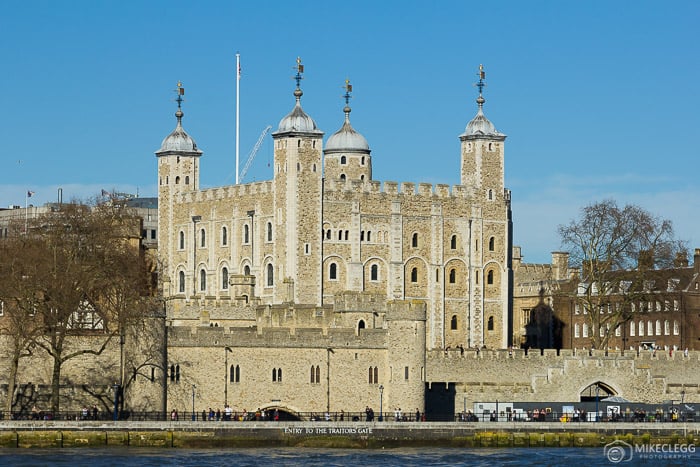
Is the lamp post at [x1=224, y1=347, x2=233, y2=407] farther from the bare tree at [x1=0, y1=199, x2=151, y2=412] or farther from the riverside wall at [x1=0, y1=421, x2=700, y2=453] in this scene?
the riverside wall at [x1=0, y1=421, x2=700, y2=453]

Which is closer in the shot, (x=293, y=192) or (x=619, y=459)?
(x=619, y=459)

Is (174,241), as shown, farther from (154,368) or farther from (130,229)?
(154,368)

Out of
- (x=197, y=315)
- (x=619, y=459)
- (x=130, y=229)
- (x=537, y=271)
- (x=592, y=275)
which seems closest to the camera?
(x=619, y=459)

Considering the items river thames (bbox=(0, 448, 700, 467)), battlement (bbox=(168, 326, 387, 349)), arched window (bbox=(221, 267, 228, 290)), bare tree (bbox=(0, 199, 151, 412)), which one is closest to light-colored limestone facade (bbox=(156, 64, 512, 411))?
arched window (bbox=(221, 267, 228, 290))

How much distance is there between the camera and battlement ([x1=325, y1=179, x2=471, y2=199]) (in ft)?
370

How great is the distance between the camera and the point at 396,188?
115 meters

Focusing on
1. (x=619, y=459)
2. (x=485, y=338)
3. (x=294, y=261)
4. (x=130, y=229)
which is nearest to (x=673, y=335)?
(x=485, y=338)

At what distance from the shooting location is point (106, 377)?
84.8m

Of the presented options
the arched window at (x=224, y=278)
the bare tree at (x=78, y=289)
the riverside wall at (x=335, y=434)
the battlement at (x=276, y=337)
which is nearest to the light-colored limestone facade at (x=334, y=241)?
the arched window at (x=224, y=278)

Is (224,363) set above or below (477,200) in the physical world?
below

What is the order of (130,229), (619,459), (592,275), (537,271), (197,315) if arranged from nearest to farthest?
(619,459) → (197,315) → (592,275) → (130,229) → (537,271)

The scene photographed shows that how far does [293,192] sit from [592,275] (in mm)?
16100

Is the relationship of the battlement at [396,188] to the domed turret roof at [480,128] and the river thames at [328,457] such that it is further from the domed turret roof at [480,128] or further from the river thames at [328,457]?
the river thames at [328,457]

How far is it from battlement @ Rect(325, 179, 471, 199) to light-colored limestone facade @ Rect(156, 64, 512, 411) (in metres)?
0.08
